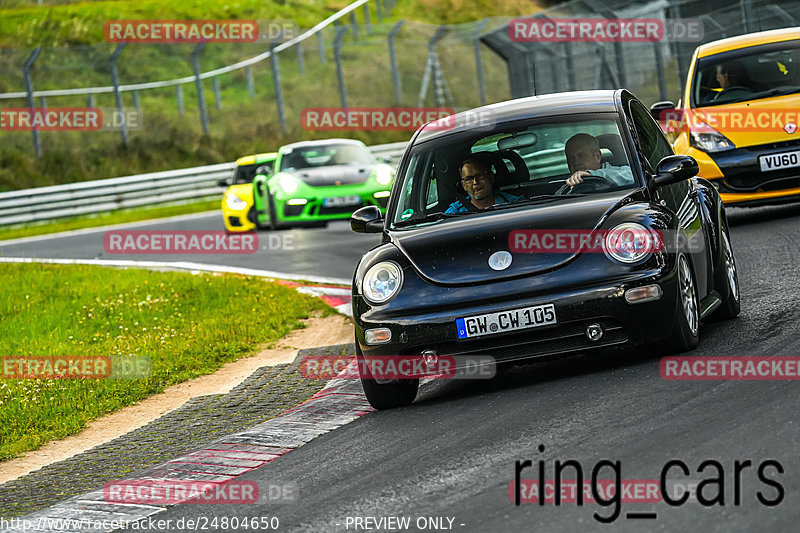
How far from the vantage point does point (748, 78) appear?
1279 centimetres

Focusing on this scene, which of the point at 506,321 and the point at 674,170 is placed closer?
the point at 506,321

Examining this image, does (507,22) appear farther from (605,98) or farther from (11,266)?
(605,98)

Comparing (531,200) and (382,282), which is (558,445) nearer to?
(382,282)

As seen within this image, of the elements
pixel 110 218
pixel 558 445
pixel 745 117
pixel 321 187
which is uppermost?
pixel 745 117

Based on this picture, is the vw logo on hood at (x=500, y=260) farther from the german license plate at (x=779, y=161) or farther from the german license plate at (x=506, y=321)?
the german license plate at (x=779, y=161)

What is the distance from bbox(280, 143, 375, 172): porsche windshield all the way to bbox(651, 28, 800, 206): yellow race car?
22.4 feet

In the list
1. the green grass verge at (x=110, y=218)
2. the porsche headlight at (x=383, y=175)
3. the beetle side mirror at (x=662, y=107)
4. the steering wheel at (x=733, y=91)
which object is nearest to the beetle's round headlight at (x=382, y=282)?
the beetle side mirror at (x=662, y=107)

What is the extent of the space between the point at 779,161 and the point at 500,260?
6.13 m

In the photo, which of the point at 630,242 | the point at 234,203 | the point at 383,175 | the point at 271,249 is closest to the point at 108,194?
the point at 234,203

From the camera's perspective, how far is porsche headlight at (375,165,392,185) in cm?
1838

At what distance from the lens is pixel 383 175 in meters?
18.5

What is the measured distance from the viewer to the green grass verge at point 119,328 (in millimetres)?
8570

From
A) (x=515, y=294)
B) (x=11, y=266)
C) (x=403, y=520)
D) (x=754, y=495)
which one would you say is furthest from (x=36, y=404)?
(x=11, y=266)

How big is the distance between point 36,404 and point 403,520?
4.71m
